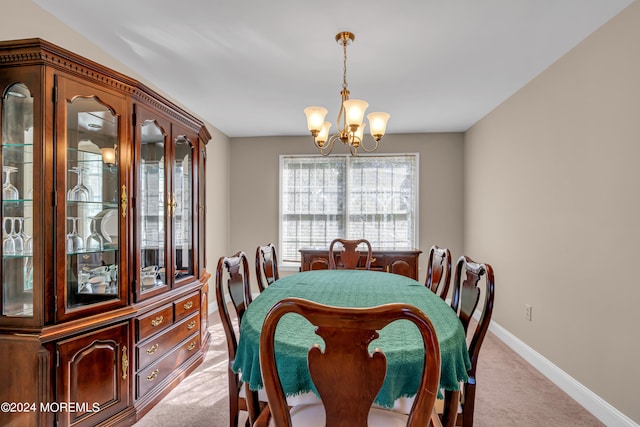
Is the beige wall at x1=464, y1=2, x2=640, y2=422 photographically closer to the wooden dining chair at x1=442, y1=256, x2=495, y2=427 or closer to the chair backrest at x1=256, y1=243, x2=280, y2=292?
the wooden dining chair at x1=442, y1=256, x2=495, y2=427

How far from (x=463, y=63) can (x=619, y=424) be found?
103 inches

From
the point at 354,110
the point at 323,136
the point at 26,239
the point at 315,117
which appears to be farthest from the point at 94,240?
the point at 354,110

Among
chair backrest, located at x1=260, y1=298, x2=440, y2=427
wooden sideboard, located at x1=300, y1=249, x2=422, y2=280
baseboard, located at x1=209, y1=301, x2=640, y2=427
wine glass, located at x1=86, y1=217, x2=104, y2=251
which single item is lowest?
baseboard, located at x1=209, y1=301, x2=640, y2=427

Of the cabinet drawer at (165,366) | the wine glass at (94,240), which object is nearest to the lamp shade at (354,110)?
the wine glass at (94,240)

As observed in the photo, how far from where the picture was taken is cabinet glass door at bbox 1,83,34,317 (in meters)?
1.58

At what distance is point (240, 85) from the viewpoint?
2977mm

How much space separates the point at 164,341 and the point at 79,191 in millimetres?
1175

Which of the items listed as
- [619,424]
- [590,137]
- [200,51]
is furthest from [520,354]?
[200,51]

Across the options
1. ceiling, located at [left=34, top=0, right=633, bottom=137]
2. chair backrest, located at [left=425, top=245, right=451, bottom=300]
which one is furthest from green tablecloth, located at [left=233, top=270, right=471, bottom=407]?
ceiling, located at [left=34, top=0, right=633, bottom=137]

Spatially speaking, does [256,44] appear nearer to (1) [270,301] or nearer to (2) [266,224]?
(1) [270,301]

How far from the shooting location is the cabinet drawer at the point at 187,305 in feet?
8.08

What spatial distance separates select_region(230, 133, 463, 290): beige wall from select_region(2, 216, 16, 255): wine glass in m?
3.32

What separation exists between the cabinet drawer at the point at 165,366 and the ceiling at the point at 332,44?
2.23 meters

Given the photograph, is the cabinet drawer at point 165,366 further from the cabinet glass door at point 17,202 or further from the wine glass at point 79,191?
the wine glass at point 79,191
